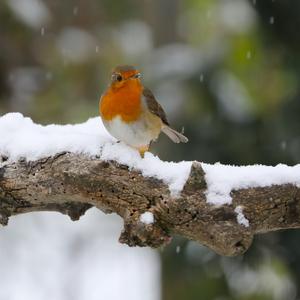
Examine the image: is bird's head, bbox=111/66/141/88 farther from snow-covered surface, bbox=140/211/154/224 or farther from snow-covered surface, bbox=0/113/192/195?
snow-covered surface, bbox=140/211/154/224

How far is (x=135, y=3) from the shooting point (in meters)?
10.9

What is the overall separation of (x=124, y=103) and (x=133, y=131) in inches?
7.0

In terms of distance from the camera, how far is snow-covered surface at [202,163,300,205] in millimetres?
3682

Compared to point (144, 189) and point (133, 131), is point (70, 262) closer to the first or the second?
point (133, 131)

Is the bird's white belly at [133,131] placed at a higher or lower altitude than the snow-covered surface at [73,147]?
higher

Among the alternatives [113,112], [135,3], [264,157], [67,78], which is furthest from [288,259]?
[135,3]

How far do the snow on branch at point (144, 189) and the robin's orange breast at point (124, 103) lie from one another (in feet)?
0.99

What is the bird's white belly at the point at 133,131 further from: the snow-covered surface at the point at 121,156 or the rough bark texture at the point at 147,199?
the rough bark texture at the point at 147,199

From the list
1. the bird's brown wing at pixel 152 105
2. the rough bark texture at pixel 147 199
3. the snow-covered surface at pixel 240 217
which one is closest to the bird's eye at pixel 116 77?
the bird's brown wing at pixel 152 105

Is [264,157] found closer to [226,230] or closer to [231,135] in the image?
[231,135]

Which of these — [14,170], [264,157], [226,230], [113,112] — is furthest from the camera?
[264,157]

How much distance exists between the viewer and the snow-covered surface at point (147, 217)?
372cm

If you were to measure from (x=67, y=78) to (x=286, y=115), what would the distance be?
3784 millimetres

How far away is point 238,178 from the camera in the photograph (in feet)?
12.3
